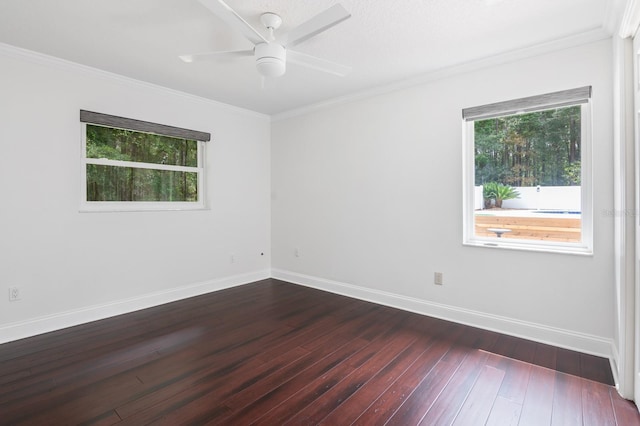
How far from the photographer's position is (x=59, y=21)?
7.49 feet

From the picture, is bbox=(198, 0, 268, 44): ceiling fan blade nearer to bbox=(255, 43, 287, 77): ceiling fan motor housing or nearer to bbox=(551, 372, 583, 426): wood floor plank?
bbox=(255, 43, 287, 77): ceiling fan motor housing

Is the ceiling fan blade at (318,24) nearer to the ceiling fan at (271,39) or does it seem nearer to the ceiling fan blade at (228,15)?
the ceiling fan at (271,39)

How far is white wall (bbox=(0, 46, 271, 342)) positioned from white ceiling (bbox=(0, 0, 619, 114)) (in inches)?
11.6

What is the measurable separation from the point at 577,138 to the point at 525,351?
1.76 metres

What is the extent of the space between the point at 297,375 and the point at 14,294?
2558 millimetres

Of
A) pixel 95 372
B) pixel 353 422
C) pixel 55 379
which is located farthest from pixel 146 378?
pixel 353 422

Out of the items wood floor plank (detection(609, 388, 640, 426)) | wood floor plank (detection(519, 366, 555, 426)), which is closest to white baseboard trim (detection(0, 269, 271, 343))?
wood floor plank (detection(519, 366, 555, 426))

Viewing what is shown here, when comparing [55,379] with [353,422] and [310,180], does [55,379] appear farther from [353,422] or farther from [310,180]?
[310,180]

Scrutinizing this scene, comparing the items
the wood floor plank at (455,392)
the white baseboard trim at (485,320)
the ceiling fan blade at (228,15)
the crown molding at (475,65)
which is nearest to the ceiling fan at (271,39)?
the ceiling fan blade at (228,15)

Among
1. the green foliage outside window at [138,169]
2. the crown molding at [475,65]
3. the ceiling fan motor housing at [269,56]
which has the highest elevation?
the crown molding at [475,65]

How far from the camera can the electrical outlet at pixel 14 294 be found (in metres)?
2.72

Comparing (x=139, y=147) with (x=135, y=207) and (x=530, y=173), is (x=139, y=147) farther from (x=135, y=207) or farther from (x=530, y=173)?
(x=530, y=173)

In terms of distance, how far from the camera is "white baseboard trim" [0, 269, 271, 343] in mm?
2756

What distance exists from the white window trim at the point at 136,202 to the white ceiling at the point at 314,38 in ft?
2.97
